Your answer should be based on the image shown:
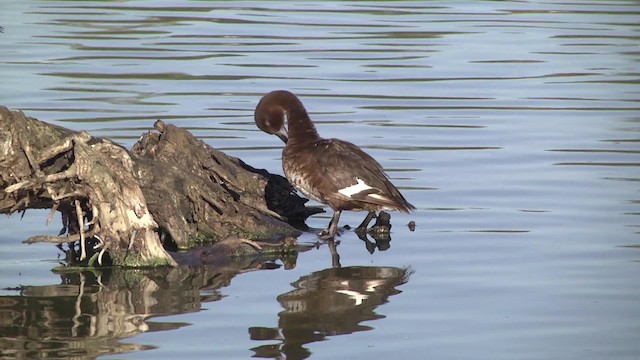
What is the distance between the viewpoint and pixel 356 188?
9.33 metres

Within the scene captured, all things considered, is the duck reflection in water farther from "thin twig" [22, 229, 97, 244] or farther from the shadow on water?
"thin twig" [22, 229, 97, 244]

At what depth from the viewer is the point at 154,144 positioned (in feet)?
31.6

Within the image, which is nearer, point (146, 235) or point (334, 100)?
point (146, 235)

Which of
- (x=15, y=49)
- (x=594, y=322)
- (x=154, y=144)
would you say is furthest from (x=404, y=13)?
(x=594, y=322)

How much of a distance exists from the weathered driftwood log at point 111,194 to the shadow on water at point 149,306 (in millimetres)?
247

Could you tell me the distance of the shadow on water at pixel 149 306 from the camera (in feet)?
22.8

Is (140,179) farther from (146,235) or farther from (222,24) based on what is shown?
(222,24)

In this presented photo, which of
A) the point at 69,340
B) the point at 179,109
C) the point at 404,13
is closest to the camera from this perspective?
the point at 69,340

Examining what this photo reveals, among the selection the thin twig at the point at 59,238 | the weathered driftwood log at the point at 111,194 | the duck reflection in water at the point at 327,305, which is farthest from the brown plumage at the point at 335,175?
the thin twig at the point at 59,238

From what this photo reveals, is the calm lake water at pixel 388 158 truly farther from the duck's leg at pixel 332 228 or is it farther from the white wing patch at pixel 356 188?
the white wing patch at pixel 356 188

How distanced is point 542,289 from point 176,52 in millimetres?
11301

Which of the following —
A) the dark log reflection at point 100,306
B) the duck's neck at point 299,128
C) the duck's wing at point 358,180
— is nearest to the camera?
the dark log reflection at point 100,306

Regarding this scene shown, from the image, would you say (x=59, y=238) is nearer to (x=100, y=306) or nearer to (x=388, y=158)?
(x=100, y=306)

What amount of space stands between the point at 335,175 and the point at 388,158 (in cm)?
316
